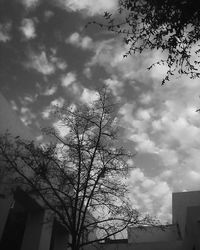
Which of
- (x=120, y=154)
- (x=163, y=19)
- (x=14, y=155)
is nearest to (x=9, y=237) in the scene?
(x=14, y=155)

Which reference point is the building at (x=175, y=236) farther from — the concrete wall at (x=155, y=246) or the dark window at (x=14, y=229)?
the dark window at (x=14, y=229)

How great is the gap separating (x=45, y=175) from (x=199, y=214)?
8434 millimetres

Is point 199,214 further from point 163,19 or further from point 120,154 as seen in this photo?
point 163,19

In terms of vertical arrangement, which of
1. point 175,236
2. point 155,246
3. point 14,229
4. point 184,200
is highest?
point 184,200

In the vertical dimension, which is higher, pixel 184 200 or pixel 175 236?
pixel 184 200

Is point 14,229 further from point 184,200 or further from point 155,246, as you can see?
point 184,200

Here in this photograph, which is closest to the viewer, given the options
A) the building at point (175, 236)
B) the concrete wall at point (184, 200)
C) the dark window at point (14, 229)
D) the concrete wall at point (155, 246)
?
the dark window at point (14, 229)

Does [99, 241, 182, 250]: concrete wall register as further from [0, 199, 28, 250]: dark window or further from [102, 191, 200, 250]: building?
[0, 199, 28, 250]: dark window

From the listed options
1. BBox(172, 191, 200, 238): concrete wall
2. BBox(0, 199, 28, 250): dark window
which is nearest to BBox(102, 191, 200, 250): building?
BBox(172, 191, 200, 238): concrete wall

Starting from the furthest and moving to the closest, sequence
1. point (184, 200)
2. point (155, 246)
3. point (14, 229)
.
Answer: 1. point (184, 200)
2. point (155, 246)
3. point (14, 229)

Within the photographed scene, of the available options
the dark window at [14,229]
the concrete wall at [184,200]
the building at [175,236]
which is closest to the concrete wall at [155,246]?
the building at [175,236]

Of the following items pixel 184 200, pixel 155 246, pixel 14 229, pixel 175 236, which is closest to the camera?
pixel 14 229

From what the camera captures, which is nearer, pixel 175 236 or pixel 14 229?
pixel 14 229

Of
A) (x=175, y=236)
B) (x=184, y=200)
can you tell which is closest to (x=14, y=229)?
(x=184, y=200)
